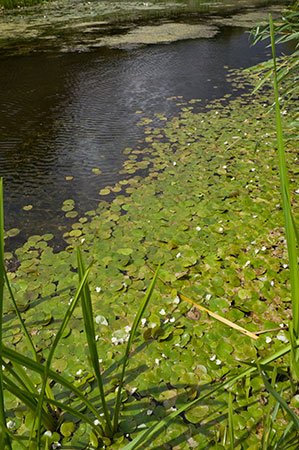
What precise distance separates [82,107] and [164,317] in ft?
9.48

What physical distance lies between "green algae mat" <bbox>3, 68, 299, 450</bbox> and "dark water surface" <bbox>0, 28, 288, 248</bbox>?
0.18m

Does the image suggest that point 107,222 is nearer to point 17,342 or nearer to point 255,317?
point 17,342

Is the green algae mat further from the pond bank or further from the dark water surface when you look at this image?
the pond bank

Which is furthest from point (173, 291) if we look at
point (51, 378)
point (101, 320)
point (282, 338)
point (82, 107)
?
point (82, 107)

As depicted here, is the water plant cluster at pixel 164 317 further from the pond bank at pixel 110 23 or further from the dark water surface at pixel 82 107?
the pond bank at pixel 110 23

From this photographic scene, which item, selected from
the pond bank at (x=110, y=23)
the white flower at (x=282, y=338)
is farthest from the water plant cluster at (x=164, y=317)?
the pond bank at (x=110, y=23)

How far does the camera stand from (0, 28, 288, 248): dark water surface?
232cm

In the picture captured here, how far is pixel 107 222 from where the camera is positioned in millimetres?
1987

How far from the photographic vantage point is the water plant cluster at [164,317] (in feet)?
3.08

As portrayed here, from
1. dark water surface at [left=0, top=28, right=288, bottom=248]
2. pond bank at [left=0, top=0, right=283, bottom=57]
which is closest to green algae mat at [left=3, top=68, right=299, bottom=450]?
dark water surface at [left=0, top=28, right=288, bottom=248]

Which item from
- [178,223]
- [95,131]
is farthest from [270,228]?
[95,131]

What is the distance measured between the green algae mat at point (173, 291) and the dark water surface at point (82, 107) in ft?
0.57

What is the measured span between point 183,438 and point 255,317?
0.57 metres

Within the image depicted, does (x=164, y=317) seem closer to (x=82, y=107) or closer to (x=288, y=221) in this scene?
(x=288, y=221)
